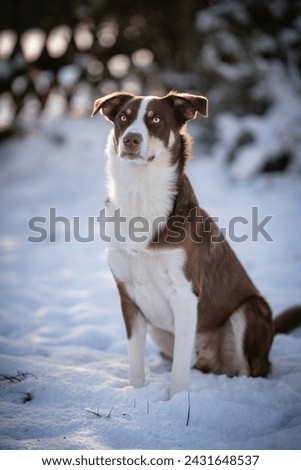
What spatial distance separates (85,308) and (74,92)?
6526 millimetres

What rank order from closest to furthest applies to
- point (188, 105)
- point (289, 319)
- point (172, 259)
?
point (172, 259), point (188, 105), point (289, 319)

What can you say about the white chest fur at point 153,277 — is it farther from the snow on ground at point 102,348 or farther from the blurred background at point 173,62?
the blurred background at point 173,62

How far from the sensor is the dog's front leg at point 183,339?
2684 mm

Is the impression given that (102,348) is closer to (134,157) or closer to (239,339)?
(239,339)

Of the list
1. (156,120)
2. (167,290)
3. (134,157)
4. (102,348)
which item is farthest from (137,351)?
(156,120)

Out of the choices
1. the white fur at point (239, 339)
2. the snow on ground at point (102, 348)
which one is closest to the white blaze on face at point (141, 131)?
the white fur at point (239, 339)

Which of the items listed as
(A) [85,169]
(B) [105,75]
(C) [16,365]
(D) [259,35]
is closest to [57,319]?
(C) [16,365]

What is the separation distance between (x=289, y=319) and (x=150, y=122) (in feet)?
6.57

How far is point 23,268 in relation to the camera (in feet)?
17.5

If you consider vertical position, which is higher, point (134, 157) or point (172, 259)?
point (134, 157)

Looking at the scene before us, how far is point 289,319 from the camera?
3576 millimetres

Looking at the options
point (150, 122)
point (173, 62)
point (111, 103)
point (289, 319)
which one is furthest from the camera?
point (173, 62)

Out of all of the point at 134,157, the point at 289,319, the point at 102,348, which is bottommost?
the point at 102,348

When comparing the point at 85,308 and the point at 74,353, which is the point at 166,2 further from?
the point at 74,353
